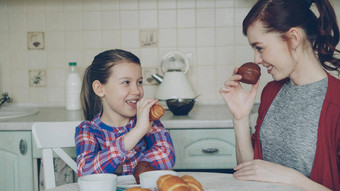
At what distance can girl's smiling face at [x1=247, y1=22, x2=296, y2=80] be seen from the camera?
1.23m

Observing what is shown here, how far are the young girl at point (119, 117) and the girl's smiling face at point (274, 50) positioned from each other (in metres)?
0.40

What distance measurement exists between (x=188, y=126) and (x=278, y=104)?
58cm

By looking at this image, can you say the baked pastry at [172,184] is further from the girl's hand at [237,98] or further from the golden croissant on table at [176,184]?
the girl's hand at [237,98]

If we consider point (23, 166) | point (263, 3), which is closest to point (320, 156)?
point (263, 3)

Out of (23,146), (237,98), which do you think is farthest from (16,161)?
(237,98)

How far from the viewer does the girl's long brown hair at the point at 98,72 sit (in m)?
1.45

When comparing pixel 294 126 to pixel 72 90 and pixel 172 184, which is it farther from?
pixel 72 90

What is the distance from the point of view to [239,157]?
4.69 feet

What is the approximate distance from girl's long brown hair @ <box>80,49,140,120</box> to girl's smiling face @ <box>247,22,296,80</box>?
1.52 feet

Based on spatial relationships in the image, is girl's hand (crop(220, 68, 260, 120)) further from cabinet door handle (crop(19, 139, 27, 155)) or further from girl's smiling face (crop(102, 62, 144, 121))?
cabinet door handle (crop(19, 139, 27, 155))

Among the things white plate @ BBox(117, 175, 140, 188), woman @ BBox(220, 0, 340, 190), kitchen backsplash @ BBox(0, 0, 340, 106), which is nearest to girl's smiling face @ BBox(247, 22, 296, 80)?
woman @ BBox(220, 0, 340, 190)

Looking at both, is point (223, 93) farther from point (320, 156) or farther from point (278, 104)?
point (320, 156)

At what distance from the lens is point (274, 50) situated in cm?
123

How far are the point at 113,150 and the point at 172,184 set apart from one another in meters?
0.50
